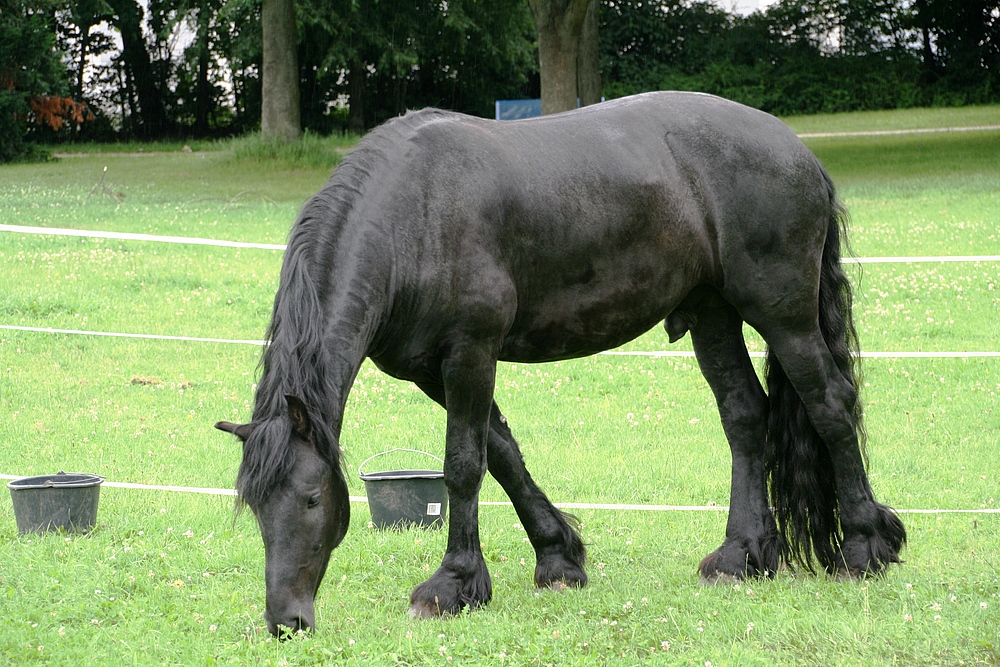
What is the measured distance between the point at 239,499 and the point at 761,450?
2652mm

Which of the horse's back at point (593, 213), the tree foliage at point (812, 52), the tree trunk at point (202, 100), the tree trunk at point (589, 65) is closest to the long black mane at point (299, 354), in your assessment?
the horse's back at point (593, 213)

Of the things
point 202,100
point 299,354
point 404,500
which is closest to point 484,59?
point 202,100

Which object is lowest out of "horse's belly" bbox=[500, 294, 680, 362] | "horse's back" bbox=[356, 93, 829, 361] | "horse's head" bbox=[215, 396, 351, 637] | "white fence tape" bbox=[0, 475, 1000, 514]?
"white fence tape" bbox=[0, 475, 1000, 514]

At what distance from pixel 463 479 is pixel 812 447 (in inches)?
69.8

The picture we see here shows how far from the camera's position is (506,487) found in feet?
16.5

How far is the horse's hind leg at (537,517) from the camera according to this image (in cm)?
503

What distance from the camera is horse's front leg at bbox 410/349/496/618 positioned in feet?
14.9

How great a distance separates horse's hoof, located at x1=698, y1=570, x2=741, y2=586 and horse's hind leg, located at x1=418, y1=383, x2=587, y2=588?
1.81ft

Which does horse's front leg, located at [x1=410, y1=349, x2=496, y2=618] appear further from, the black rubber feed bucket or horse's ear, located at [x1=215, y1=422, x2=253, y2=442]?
the black rubber feed bucket

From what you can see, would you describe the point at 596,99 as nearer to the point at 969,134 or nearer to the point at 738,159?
the point at 969,134

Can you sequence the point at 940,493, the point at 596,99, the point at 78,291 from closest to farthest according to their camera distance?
1. the point at 940,493
2. the point at 78,291
3. the point at 596,99

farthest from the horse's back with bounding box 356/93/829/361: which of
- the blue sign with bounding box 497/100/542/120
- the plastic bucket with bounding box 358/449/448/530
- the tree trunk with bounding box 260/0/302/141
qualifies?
the blue sign with bounding box 497/100/542/120

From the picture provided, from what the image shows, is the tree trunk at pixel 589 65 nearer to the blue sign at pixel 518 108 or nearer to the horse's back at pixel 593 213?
the blue sign at pixel 518 108

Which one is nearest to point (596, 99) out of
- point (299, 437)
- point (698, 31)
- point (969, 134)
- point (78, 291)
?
point (969, 134)
